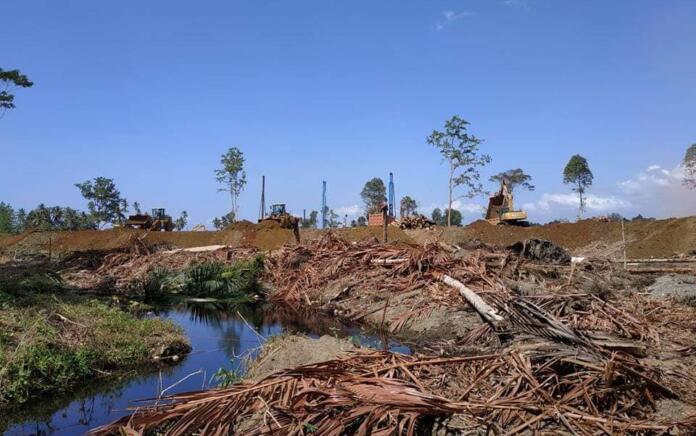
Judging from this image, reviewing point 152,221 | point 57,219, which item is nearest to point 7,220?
point 57,219

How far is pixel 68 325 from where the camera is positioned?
7.66 m

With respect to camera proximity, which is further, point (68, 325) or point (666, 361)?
point (68, 325)

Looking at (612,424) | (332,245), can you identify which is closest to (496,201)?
(332,245)

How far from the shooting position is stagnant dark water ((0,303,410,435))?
18.5 feet

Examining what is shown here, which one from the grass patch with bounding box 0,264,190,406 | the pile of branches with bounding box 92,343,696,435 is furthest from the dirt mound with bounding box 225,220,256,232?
the pile of branches with bounding box 92,343,696,435

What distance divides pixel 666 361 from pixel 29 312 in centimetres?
914

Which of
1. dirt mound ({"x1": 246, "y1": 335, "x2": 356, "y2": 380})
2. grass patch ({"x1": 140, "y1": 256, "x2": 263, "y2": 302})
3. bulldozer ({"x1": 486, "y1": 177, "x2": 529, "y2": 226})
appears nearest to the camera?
dirt mound ({"x1": 246, "y1": 335, "x2": 356, "y2": 380})

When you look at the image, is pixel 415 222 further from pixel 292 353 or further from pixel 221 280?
pixel 292 353

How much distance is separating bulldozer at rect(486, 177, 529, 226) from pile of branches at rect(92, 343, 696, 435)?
25.6 meters

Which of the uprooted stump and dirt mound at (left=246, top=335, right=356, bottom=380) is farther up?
the uprooted stump

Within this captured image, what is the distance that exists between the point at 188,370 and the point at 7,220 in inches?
1781

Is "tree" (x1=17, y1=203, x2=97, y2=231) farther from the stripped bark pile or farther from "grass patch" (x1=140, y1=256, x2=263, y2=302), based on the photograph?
the stripped bark pile

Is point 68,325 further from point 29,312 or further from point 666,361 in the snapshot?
point 666,361

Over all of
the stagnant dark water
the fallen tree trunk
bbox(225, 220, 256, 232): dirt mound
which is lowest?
the stagnant dark water
